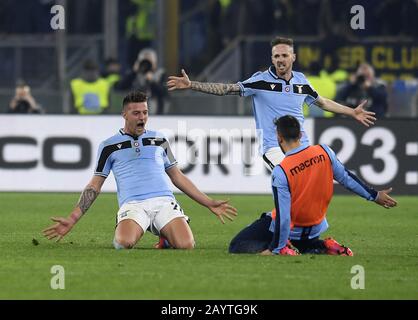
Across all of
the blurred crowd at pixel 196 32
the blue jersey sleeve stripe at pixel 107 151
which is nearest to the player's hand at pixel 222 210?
the blue jersey sleeve stripe at pixel 107 151

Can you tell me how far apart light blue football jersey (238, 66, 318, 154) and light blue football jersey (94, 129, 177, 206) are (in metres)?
1.37

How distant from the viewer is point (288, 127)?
12516 mm

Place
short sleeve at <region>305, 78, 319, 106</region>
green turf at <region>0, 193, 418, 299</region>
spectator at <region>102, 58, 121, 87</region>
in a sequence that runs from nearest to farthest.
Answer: green turf at <region>0, 193, 418, 299</region> → short sleeve at <region>305, 78, 319, 106</region> → spectator at <region>102, 58, 121, 87</region>

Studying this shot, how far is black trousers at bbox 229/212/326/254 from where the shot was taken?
1309cm

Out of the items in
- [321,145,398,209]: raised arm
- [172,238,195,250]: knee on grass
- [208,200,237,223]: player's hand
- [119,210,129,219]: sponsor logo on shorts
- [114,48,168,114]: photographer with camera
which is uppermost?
[114,48,168,114]: photographer with camera

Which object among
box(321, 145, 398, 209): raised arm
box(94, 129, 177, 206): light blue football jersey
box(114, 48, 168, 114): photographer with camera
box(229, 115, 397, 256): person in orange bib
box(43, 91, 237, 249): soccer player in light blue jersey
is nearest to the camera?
box(229, 115, 397, 256): person in orange bib

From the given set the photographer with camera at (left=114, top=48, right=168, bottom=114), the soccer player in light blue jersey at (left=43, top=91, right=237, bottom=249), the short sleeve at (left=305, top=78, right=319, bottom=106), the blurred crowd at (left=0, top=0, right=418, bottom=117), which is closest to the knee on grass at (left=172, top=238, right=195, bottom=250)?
the soccer player in light blue jersey at (left=43, top=91, right=237, bottom=249)

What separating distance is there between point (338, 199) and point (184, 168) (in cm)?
233

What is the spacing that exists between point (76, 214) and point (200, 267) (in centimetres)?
176

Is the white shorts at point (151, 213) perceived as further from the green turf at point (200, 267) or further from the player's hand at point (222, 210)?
the player's hand at point (222, 210)

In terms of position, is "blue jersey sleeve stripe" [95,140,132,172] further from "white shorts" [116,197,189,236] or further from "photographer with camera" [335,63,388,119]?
"photographer with camera" [335,63,388,119]

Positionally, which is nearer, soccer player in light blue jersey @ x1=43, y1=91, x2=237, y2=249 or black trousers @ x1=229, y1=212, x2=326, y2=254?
black trousers @ x1=229, y1=212, x2=326, y2=254

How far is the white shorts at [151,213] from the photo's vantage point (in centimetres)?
1369

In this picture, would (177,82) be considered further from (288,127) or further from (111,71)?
(111,71)
